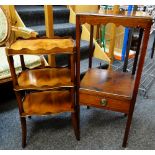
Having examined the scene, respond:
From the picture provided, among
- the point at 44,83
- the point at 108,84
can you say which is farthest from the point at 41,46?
the point at 108,84

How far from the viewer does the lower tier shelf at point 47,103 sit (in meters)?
1.21

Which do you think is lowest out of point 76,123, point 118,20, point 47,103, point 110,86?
point 76,123

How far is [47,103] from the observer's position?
1.27 m

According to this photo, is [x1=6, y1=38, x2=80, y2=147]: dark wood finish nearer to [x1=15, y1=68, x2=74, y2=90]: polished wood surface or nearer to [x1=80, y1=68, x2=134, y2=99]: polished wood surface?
[x1=15, y1=68, x2=74, y2=90]: polished wood surface

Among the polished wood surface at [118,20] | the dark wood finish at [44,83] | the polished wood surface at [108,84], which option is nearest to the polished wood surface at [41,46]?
the dark wood finish at [44,83]

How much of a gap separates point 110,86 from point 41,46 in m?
0.54

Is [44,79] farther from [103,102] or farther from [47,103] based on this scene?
[103,102]

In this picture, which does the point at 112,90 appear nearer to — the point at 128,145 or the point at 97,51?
the point at 128,145

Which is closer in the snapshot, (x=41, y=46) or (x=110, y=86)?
(x=41, y=46)

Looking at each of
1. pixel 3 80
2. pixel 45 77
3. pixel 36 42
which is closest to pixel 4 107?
pixel 3 80

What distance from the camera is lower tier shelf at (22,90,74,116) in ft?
3.96

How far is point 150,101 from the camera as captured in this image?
1.84 m

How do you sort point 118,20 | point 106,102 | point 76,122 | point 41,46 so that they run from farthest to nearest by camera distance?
point 76,122 → point 106,102 → point 41,46 → point 118,20

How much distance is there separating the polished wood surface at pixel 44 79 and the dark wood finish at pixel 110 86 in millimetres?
113
